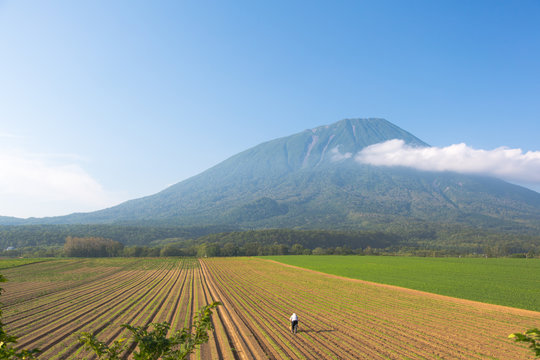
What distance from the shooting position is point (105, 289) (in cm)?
3412

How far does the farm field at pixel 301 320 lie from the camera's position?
1411 cm

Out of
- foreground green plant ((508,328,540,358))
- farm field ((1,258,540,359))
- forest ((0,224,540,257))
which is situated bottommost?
forest ((0,224,540,257))

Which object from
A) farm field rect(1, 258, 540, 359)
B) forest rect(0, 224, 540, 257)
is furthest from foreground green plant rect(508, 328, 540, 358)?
forest rect(0, 224, 540, 257)

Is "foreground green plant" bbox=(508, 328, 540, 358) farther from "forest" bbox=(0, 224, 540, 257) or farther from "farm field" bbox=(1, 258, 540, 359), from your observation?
"forest" bbox=(0, 224, 540, 257)

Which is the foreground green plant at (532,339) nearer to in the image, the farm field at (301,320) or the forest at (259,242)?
the farm field at (301,320)

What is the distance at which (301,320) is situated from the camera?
1945 cm

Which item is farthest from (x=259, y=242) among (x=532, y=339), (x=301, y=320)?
(x=532, y=339)

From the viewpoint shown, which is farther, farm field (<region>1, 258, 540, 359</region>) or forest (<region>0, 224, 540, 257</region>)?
forest (<region>0, 224, 540, 257</region>)

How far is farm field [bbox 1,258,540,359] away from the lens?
1411 centimetres

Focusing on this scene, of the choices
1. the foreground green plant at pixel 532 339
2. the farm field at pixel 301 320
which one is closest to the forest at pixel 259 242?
the farm field at pixel 301 320

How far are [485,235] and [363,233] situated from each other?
58.5m

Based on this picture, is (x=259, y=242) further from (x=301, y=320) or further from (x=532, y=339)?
(x=532, y=339)

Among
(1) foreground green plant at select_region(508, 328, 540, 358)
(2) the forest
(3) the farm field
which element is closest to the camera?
(1) foreground green plant at select_region(508, 328, 540, 358)

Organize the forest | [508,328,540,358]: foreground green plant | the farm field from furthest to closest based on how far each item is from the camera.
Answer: the forest → the farm field → [508,328,540,358]: foreground green plant
